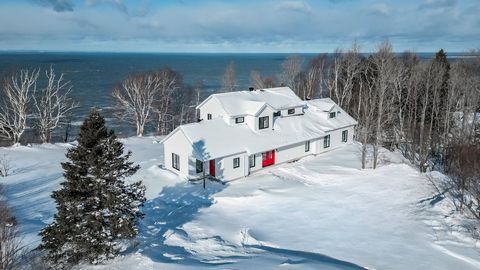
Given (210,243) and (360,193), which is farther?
(360,193)

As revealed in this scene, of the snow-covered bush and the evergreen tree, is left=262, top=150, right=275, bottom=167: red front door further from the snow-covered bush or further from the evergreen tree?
the snow-covered bush

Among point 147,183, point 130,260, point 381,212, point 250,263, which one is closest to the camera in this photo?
point 250,263

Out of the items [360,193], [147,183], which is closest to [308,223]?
[360,193]

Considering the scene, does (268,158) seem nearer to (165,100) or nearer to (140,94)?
(140,94)

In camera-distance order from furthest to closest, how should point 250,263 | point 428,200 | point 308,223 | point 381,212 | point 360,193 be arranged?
point 360,193, point 428,200, point 381,212, point 308,223, point 250,263

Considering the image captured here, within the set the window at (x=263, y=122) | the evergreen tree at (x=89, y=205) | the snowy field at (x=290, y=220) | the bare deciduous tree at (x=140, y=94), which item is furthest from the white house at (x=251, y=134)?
the bare deciduous tree at (x=140, y=94)

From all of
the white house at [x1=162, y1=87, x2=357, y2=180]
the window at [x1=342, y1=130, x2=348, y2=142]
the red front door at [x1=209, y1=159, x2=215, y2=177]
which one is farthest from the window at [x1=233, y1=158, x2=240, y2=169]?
the window at [x1=342, y1=130, x2=348, y2=142]

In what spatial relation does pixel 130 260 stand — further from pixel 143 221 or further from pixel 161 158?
pixel 161 158

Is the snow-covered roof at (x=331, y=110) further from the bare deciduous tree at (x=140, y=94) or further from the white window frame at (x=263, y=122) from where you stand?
the bare deciduous tree at (x=140, y=94)
